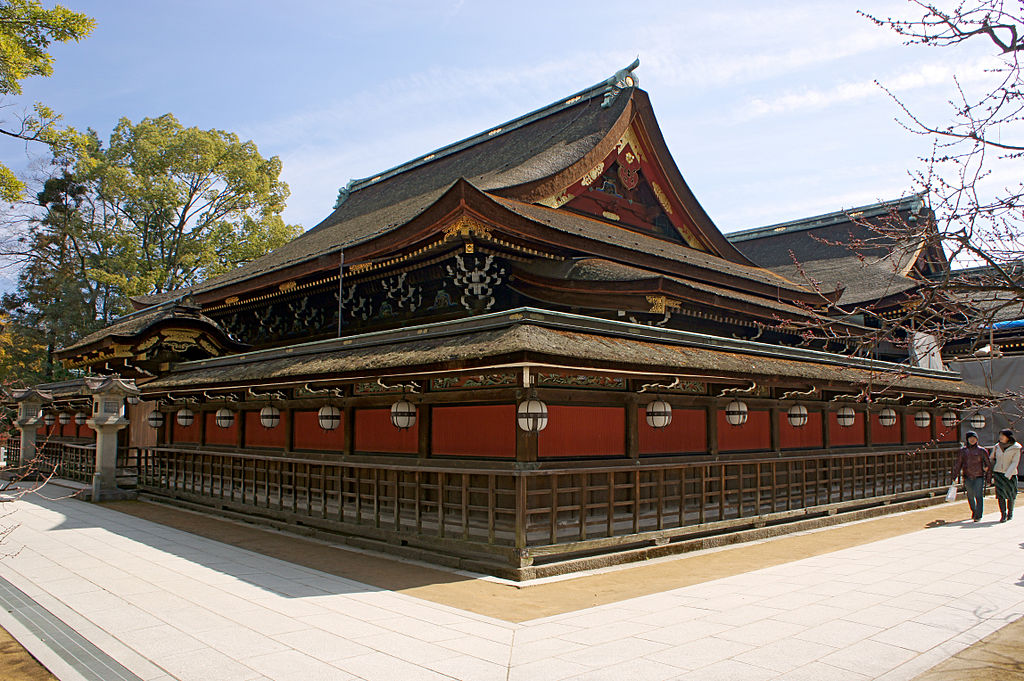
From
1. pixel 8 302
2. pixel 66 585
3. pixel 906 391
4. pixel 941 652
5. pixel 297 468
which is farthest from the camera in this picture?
pixel 8 302

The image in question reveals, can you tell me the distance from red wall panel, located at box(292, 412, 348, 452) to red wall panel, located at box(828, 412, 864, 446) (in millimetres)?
10711

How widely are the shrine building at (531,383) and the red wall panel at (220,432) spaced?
0.09 m

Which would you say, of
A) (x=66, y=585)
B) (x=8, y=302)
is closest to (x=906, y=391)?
(x=66, y=585)

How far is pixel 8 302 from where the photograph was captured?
35.7 meters

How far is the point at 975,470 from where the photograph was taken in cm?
1415

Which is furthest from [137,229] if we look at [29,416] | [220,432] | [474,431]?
[474,431]

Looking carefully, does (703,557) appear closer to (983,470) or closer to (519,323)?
(519,323)

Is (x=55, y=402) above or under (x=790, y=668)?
above

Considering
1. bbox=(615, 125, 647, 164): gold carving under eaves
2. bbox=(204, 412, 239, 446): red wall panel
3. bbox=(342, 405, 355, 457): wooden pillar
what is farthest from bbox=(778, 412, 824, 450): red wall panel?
bbox=(204, 412, 239, 446): red wall panel

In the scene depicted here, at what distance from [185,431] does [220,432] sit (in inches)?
78.4

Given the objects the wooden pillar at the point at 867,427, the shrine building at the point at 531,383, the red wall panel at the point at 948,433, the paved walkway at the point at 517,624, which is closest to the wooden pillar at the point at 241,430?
the shrine building at the point at 531,383

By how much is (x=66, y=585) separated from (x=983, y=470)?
16.0 m

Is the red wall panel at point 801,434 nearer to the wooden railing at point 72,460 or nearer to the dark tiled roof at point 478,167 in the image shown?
the dark tiled roof at point 478,167

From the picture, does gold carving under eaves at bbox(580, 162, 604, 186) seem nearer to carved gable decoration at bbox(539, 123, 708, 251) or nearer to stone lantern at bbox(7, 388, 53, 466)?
carved gable decoration at bbox(539, 123, 708, 251)
